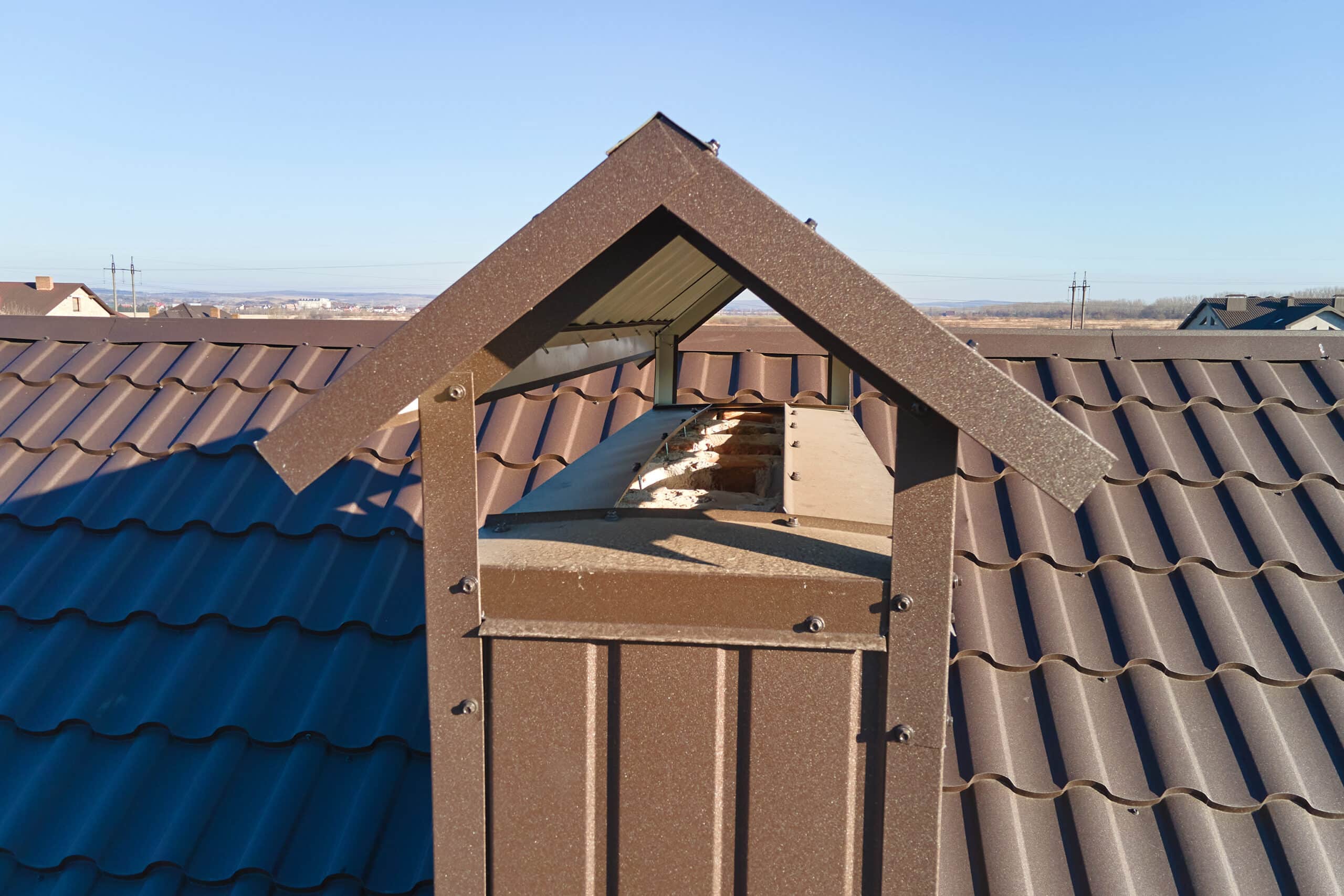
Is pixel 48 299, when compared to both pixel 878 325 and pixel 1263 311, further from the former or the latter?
pixel 1263 311

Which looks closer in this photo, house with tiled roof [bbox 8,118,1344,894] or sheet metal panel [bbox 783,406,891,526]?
house with tiled roof [bbox 8,118,1344,894]

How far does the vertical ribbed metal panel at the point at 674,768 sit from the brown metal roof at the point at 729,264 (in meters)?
0.54

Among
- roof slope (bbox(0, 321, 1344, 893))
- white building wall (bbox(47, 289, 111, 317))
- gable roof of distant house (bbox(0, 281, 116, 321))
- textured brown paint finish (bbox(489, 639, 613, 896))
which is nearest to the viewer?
textured brown paint finish (bbox(489, 639, 613, 896))

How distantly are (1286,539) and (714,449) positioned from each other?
2099 millimetres

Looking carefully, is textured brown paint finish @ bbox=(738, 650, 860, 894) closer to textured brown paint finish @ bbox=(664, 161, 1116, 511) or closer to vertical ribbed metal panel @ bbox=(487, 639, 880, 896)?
vertical ribbed metal panel @ bbox=(487, 639, 880, 896)

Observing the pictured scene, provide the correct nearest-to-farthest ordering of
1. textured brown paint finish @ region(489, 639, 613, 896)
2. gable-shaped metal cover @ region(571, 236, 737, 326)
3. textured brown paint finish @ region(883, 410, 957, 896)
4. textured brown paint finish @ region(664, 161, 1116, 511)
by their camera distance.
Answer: textured brown paint finish @ region(664, 161, 1116, 511) → textured brown paint finish @ region(883, 410, 957, 896) → textured brown paint finish @ region(489, 639, 613, 896) → gable-shaped metal cover @ region(571, 236, 737, 326)

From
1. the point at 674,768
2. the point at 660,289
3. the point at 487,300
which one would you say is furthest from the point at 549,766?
the point at 660,289

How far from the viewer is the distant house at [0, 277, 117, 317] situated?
151ft

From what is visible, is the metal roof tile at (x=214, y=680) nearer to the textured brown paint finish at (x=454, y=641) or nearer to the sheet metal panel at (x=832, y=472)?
the textured brown paint finish at (x=454, y=641)

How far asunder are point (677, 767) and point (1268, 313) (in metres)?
50.9

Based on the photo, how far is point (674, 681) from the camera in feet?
5.86

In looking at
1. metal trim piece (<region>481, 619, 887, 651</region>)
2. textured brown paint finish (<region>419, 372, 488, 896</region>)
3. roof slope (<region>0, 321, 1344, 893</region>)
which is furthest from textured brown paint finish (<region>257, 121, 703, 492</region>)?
roof slope (<region>0, 321, 1344, 893</region>)

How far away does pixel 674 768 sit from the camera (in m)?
1.80

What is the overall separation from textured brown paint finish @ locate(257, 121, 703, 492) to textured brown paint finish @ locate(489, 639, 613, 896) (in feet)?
1.78
